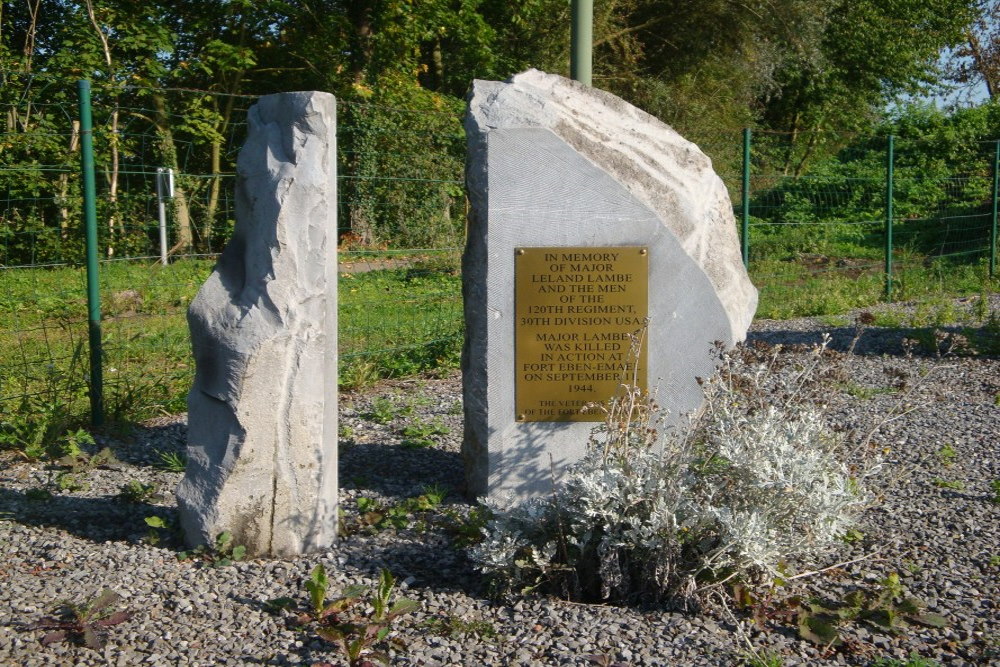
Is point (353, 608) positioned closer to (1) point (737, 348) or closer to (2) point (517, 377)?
(2) point (517, 377)

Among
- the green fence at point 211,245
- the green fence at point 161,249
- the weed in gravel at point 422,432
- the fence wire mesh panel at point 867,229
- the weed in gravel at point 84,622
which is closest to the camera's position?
the weed in gravel at point 84,622

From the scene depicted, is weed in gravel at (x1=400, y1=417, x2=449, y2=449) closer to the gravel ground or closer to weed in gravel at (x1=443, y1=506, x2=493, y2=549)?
the gravel ground

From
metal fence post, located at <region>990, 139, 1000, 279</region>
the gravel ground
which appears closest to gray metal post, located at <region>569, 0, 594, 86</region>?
the gravel ground

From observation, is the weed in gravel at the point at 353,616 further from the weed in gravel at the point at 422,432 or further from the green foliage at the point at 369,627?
the weed in gravel at the point at 422,432

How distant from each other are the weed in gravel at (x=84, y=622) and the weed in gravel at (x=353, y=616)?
49 cm

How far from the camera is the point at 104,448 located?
5.07 meters

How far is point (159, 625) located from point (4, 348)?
15.9 feet

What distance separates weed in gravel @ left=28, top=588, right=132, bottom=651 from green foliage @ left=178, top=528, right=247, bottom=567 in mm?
448

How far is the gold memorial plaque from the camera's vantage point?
4309 millimetres

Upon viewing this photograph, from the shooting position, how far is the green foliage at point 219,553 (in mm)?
3695

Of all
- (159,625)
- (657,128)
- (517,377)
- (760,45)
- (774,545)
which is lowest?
(159,625)

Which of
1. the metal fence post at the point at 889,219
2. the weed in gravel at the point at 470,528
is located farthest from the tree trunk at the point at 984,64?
the weed in gravel at the point at 470,528

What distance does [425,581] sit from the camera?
11.7 feet

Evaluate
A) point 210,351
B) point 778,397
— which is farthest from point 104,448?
point 778,397
